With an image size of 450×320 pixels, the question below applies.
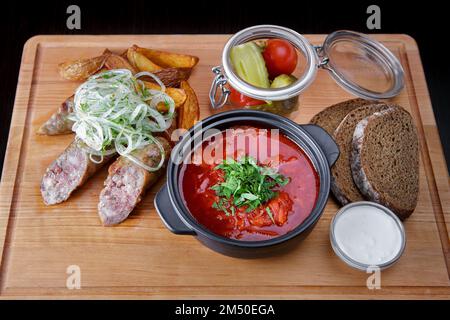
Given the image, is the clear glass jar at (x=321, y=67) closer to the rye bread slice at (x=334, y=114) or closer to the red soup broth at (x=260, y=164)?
the rye bread slice at (x=334, y=114)

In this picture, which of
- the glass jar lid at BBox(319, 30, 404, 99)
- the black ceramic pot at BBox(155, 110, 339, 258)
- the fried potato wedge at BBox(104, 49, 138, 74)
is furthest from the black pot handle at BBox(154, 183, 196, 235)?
the glass jar lid at BBox(319, 30, 404, 99)

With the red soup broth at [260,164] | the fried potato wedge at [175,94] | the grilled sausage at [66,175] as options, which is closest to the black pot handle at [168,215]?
the red soup broth at [260,164]

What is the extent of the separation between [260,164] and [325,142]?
0.40 meters

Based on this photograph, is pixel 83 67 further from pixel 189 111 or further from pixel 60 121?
pixel 189 111

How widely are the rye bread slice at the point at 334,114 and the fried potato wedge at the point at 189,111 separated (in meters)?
0.79

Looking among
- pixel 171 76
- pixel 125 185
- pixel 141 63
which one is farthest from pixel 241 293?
pixel 141 63

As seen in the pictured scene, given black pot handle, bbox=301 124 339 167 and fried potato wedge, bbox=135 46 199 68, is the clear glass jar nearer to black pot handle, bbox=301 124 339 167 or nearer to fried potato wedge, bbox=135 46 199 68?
fried potato wedge, bbox=135 46 199 68

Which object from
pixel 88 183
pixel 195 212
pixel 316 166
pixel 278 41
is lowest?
pixel 88 183

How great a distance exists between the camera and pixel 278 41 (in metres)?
3.99

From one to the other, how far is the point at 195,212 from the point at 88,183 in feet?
2.90

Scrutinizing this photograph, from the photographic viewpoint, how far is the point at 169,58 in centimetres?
417

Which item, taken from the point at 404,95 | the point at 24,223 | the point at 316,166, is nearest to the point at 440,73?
the point at 404,95

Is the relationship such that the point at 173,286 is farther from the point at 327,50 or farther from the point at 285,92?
the point at 327,50

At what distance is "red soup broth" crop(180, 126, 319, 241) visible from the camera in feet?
10.6
